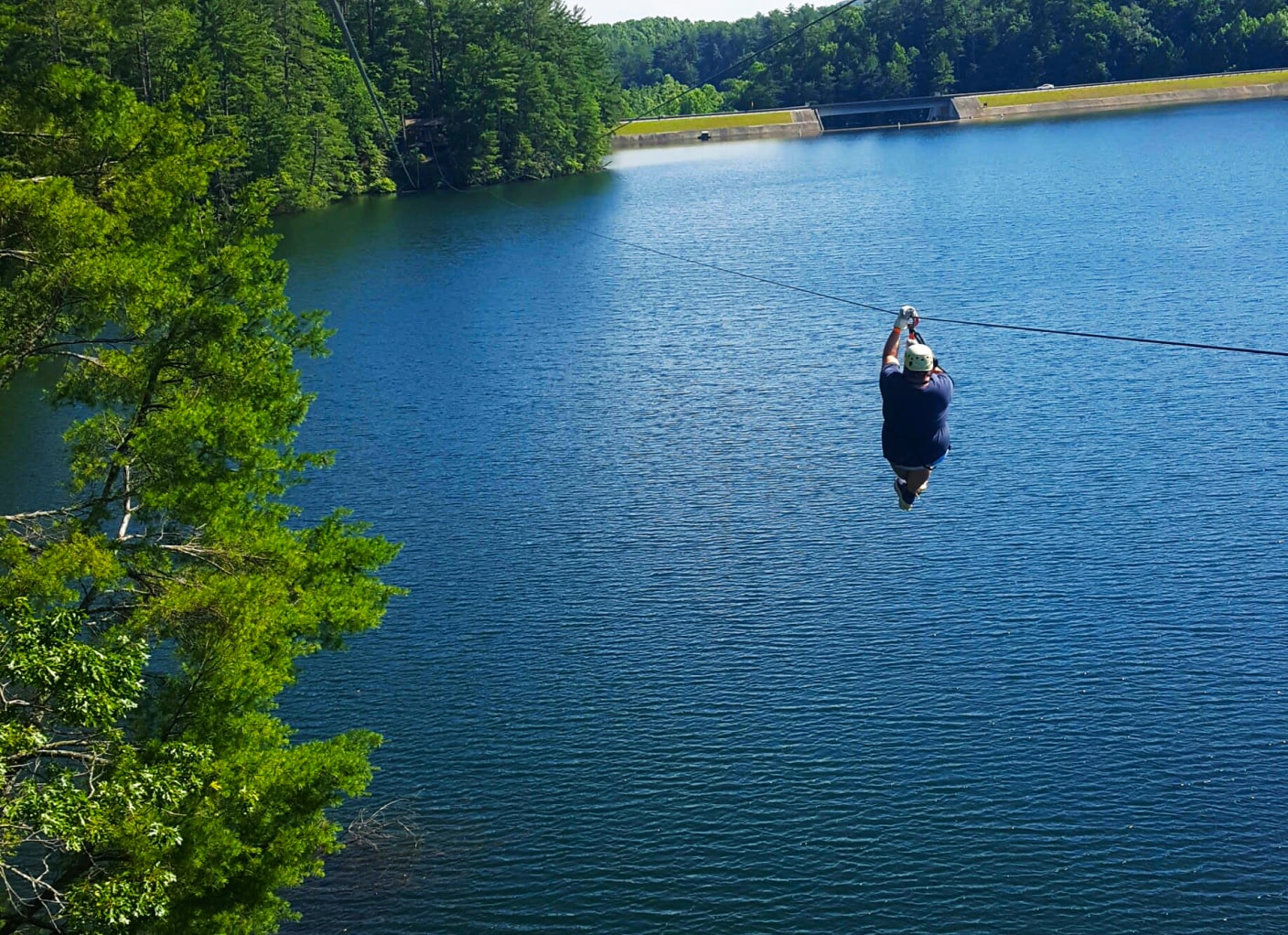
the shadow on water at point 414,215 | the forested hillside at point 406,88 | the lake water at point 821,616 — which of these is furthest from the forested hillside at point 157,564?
the forested hillside at point 406,88

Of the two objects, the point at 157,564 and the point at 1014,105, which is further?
the point at 1014,105

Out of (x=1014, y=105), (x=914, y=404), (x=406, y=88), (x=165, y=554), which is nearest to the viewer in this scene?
(x=914, y=404)

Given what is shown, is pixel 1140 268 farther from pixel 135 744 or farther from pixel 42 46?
pixel 42 46

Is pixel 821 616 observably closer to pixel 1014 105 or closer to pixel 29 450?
pixel 29 450

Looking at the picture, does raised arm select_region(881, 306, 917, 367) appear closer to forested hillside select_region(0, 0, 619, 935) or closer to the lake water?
forested hillside select_region(0, 0, 619, 935)

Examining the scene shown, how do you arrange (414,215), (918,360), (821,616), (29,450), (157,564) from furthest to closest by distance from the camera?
1. (414,215)
2. (29,450)
3. (821,616)
4. (157,564)
5. (918,360)

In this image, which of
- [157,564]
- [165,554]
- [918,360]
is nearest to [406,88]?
[165,554]
